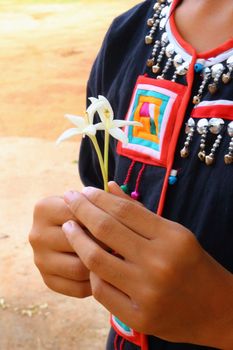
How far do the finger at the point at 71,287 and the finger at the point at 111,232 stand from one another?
0.13 meters

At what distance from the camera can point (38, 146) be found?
368 centimetres

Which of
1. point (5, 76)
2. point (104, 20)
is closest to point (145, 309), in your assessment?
point (5, 76)

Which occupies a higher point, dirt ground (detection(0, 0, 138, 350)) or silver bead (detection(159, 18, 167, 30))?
silver bead (detection(159, 18, 167, 30))

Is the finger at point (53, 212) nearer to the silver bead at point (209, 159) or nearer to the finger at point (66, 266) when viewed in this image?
the finger at point (66, 266)

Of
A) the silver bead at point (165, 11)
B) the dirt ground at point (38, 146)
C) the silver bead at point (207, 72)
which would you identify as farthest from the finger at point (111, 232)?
the dirt ground at point (38, 146)

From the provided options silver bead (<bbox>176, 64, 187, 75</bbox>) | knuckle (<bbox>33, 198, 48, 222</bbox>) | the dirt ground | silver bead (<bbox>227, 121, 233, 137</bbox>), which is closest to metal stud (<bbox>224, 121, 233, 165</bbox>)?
silver bead (<bbox>227, 121, 233, 137</bbox>)

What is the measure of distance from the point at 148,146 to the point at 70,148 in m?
2.85

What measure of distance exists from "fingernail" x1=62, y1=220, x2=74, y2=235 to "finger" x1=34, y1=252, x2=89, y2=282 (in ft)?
0.18

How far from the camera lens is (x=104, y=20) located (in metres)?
6.87

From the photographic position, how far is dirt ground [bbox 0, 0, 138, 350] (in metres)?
2.15

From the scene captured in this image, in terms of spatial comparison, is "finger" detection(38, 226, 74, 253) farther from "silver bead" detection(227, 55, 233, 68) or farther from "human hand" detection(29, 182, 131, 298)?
"silver bead" detection(227, 55, 233, 68)

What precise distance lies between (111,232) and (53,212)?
118 millimetres

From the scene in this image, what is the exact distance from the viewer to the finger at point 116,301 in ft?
1.93

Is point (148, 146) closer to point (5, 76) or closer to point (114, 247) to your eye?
point (114, 247)
